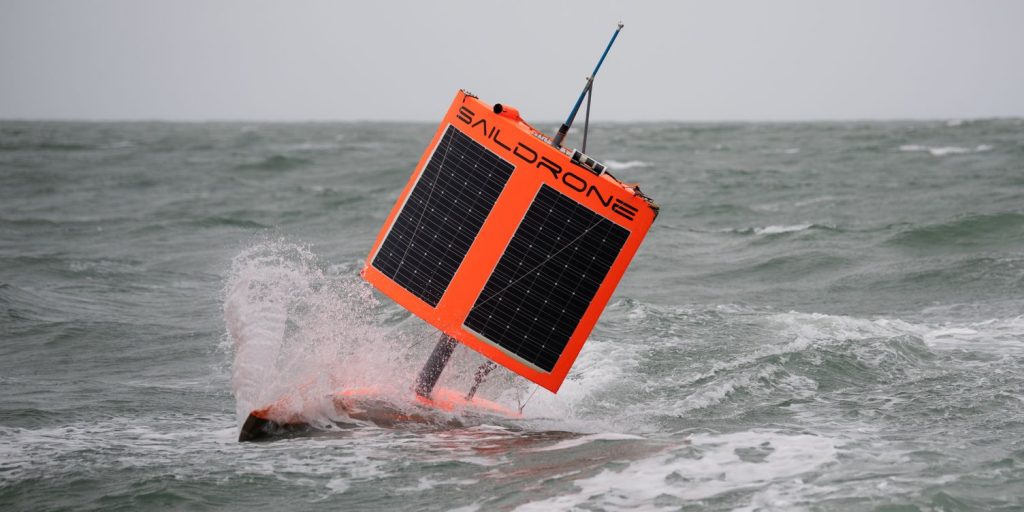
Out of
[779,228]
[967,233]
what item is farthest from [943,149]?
[967,233]

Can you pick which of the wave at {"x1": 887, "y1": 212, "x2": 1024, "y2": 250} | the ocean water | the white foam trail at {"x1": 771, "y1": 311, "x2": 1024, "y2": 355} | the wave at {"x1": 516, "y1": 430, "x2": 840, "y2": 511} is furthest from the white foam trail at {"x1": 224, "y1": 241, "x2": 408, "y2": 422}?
the wave at {"x1": 887, "y1": 212, "x2": 1024, "y2": 250}

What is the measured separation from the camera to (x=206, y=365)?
1631 cm

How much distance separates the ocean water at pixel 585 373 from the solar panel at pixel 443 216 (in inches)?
63.8

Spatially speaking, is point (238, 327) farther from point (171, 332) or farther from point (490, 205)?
point (171, 332)

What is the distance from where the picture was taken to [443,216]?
12.7 m

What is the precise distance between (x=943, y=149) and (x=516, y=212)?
1934 inches

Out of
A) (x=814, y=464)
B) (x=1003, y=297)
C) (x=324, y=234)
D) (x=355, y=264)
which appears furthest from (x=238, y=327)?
(x=324, y=234)

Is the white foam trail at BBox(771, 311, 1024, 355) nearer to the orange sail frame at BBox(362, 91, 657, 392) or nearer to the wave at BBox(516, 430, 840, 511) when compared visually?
the wave at BBox(516, 430, 840, 511)

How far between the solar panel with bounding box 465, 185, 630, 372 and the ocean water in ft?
3.51

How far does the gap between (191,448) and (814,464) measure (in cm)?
644

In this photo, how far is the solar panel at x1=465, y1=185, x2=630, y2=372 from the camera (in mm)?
12383

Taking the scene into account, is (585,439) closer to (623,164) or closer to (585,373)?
(585,373)

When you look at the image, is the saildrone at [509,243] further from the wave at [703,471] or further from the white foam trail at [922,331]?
the white foam trail at [922,331]

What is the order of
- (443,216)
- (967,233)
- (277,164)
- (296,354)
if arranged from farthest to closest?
1. (277,164)
2. (967,233)
3. (296,354)
4. (443,216)
